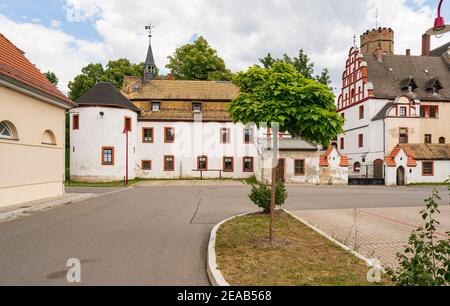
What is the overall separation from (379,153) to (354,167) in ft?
15.3

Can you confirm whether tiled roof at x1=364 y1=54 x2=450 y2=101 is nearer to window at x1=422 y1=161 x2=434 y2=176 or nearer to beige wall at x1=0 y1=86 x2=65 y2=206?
window at x1=422 y1=161 x2=434 y2=176

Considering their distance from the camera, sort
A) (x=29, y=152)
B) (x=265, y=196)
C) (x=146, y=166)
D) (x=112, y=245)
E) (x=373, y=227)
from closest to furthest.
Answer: (x=112, y=245)
(x=373, y=227)
(x=265, y=196)
(x=29, y=152)
(x=146, y=166)

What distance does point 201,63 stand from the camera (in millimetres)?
44812

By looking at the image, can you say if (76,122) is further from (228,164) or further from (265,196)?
(265,196)

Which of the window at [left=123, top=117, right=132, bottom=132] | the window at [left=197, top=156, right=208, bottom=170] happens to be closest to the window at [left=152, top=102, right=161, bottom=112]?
the window at [left=123, top=117, right=132, bottom=132]

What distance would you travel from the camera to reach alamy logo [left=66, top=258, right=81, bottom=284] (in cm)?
494

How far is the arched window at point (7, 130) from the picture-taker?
1280cm

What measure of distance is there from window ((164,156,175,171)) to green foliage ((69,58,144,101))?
19.4 metres

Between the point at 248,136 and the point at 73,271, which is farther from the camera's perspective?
the point at 248,136

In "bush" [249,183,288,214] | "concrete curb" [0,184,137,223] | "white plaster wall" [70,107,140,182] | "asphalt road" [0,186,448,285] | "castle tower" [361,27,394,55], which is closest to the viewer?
"asphalt road" [0,186,448,285]

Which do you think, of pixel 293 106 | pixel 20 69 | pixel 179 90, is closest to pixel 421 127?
pixel 179 90

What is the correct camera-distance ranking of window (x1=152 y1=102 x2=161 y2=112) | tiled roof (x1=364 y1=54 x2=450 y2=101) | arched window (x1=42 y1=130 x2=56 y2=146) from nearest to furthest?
arched window (x1=42 y1=130 x2=56 y2=146) < window (x1=152 y1=102 x2=161 y2=112) < tiled roof (x1=364 y1=54 x2=450 y2=101)

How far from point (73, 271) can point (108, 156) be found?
2467cm

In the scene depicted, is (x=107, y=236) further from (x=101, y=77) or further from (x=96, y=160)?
(x=101, y=77)
